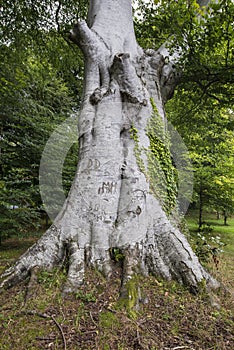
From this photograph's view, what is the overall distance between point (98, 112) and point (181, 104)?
15.7 feet

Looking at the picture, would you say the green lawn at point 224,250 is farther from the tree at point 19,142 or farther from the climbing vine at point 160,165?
the tree at point 19,142

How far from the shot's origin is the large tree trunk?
2.54 m

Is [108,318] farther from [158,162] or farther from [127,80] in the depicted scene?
[127,80]

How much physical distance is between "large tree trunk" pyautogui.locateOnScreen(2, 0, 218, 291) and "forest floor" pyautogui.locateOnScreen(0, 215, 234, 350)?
143mm

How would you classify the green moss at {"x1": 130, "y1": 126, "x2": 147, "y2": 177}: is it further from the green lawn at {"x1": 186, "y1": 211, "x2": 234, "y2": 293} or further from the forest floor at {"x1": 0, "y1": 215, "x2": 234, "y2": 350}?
the green lawn at {"x1": 186, "y1": 211, "x2": 234, "y2": 293}

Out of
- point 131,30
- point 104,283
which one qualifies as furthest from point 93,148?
point 131,30

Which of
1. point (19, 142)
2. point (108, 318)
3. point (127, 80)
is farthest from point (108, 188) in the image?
point (19, 142)

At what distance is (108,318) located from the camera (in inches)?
78.1

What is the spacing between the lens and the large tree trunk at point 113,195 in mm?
2545

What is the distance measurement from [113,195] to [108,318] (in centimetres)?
126

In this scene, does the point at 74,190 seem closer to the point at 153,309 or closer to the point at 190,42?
the point at 153,309

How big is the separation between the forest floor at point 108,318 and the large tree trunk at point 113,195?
143mm

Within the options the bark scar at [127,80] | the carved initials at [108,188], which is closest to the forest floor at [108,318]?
the carved initials at [108,188]

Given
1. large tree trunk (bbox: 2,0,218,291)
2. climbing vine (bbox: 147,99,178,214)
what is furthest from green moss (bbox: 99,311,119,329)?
climbing vine (bbox: 147,99,178,214)
